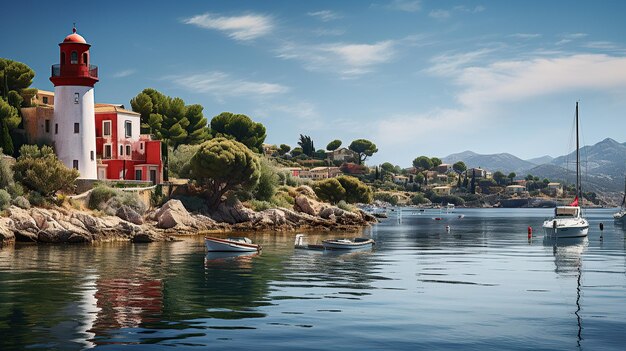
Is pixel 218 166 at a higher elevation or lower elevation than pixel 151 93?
lower

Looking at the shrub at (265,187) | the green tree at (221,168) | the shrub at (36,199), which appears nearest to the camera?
the shrub at (36,199)

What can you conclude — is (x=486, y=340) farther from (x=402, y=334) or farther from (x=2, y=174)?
(x=2, y=174)

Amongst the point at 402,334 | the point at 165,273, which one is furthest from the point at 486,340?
the point at 165,273

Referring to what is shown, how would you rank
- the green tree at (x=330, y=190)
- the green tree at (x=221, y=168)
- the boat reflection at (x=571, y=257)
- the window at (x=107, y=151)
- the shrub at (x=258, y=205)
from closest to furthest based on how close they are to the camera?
1. the boat reflection at (x=571, y=257)
2. the window at (x=107, y=151)
3. the green tree at (x=221, y=168)
4. the shrub at (x=258, y=205)
5. the green tree at (x=330, y=190)

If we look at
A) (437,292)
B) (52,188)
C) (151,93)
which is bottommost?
(437,292)

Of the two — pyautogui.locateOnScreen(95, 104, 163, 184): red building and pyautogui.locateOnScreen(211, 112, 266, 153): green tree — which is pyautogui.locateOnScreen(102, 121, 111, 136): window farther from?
pyautogui.locateOnScreen(211, 112, 266, 153): green tree

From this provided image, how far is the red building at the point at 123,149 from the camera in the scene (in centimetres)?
8594

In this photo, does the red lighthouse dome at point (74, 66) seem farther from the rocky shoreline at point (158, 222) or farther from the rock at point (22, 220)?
the rock at point (22, 220)

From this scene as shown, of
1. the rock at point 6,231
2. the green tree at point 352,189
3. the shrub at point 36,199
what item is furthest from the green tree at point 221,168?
the green tree at point 352,189

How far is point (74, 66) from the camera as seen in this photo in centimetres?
7706

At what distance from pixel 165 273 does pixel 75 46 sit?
46.1 meters

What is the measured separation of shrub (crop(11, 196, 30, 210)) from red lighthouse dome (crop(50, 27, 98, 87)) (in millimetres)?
16530

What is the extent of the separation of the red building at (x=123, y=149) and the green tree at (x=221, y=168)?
17.7ft

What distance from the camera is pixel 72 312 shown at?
25.2 meters
